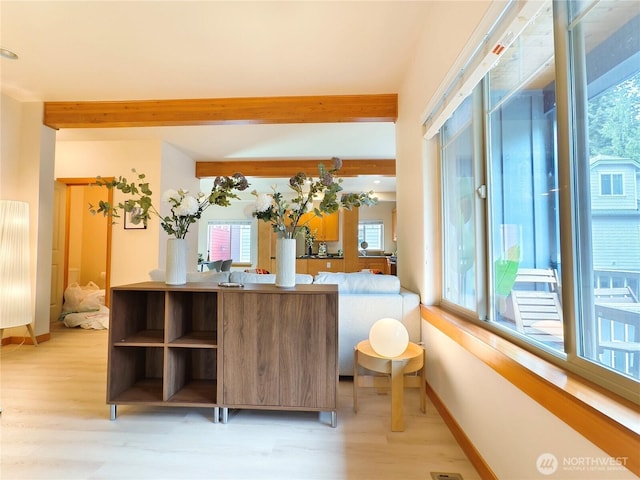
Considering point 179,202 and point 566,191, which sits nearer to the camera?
point 566,191

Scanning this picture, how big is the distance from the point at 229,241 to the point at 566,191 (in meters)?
8.16

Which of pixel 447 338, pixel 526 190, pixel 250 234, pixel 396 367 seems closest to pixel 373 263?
pixel 250 234

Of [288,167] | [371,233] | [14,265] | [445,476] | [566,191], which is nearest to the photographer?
[566,191]

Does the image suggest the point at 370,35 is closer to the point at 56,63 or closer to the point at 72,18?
the point at 72,18

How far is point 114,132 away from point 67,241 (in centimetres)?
201

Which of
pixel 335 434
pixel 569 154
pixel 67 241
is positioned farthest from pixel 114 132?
pixel 569 154

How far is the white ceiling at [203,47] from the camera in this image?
217 cm

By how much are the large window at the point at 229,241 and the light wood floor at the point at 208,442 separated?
244 inches

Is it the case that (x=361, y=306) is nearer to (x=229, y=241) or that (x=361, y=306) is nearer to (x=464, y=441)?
(x=464, y=441)

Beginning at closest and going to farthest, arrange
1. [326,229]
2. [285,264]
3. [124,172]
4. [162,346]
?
[162,346], [285,264], [124,172], [326,229]

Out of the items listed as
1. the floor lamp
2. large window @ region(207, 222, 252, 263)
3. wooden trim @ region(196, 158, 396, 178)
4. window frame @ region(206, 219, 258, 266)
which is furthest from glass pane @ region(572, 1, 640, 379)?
large window @ region(207, 222, 252, 263)

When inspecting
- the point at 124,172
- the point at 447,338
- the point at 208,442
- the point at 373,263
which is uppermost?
the point at 124,172

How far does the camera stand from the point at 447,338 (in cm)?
189

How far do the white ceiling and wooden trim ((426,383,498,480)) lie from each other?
2.66 m
